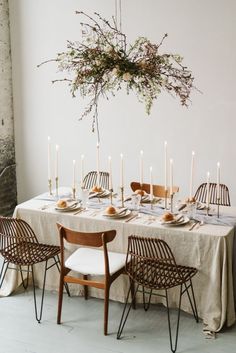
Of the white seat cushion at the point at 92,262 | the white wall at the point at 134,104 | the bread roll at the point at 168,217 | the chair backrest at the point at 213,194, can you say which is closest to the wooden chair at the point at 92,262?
the white seat cushion at the point at 92,262

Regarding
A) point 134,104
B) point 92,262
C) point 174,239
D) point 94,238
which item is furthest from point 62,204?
point 134,104

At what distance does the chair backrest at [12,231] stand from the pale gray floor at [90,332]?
1.77 ft

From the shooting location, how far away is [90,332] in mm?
3779

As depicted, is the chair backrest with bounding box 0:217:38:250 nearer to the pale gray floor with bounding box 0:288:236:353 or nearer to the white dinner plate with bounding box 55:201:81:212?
the white dinner plate with bounding box 55:201:81:212

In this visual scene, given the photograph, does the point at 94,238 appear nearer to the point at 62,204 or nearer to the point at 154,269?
the point at 154,269

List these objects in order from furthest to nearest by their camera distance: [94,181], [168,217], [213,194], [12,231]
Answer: [94,181], [213,194], [12,231], [168,217]

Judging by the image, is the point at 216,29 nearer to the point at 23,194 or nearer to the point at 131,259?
the point at 131,259

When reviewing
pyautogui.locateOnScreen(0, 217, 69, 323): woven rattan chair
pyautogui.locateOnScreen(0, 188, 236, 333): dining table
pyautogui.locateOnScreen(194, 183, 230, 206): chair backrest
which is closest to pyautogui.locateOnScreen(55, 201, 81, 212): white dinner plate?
pyautogui.locateOnScreen(0, 188, 236, 333): dining table

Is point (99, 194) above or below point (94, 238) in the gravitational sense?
above

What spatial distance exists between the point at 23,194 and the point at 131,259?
138 inches

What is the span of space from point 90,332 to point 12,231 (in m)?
1.00

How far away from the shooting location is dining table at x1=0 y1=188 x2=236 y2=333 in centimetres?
371

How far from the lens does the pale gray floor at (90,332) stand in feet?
11.7

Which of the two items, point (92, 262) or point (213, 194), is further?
point (213, 194)
